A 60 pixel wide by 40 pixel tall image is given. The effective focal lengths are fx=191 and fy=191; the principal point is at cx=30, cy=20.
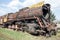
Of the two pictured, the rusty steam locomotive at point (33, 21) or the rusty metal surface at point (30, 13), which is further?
the rusty metal surface at point (30, 13)

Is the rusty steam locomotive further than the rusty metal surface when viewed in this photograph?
No

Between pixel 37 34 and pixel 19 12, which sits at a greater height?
pixel 19 12

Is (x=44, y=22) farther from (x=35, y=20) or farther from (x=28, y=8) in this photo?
(x=28, y=8)

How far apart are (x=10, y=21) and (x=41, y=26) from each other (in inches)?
143

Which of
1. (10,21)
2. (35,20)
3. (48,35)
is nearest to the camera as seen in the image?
(48,35)

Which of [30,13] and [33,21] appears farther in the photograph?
[30,13]

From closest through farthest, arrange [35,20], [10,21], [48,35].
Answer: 1. [48,35]
2. [35,20]
3. [10,21]

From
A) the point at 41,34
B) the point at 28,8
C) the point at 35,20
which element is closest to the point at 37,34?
the point at 41,34

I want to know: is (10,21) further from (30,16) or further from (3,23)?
(30,16)

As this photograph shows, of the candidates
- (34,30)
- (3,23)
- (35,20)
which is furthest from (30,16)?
(3,23)

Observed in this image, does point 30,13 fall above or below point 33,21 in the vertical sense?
above

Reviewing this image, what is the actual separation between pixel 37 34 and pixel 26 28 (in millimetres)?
1028

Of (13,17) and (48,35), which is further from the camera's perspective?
(13,17)

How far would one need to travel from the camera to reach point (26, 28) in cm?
1550
